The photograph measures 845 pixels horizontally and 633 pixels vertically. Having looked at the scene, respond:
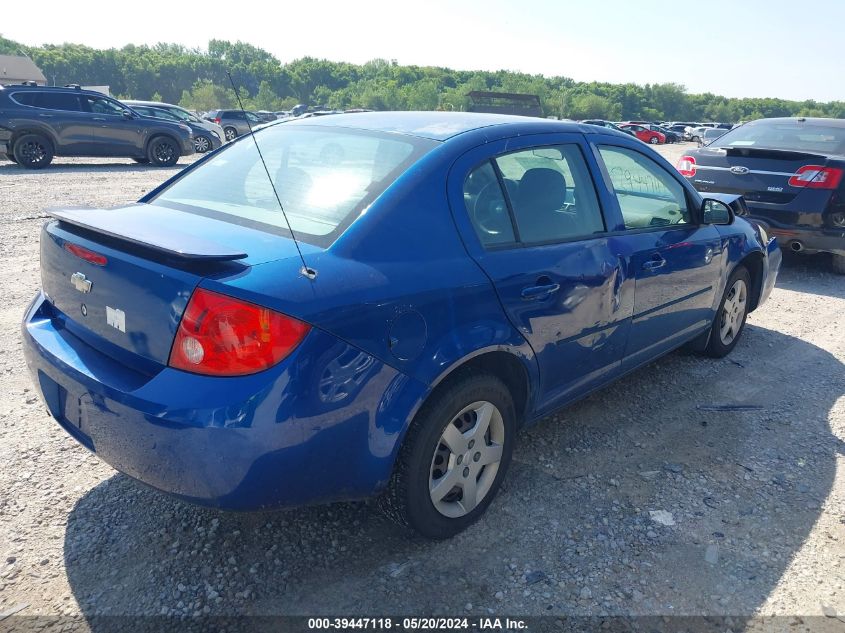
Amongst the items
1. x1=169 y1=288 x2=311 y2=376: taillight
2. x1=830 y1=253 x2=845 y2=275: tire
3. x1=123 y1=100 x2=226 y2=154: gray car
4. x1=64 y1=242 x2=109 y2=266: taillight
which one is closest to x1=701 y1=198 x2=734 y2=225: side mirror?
x1=169 y1=288 x2=311 y2=376: taillight

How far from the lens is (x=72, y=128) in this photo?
47.1 feet

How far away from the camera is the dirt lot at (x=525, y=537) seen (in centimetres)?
235

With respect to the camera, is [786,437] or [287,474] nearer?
[287,474]

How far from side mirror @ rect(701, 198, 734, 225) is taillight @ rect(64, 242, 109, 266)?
3.34 metres

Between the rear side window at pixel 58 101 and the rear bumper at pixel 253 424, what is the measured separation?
46.8ft

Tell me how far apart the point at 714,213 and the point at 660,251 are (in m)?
0.76

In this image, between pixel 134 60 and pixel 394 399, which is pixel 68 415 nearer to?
pixel 394 399

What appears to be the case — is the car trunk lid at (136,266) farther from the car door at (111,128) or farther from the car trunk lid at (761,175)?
the car door at (111,128)

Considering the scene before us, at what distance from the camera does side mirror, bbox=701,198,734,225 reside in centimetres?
399

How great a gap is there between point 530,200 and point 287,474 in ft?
5.34

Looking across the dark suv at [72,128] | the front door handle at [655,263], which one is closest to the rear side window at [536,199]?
the front door handle at [655,263]

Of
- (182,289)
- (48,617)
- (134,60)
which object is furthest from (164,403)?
(134,60)

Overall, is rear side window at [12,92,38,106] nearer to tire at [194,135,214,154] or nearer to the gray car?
the gray car

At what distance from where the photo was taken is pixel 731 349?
4.82 m
